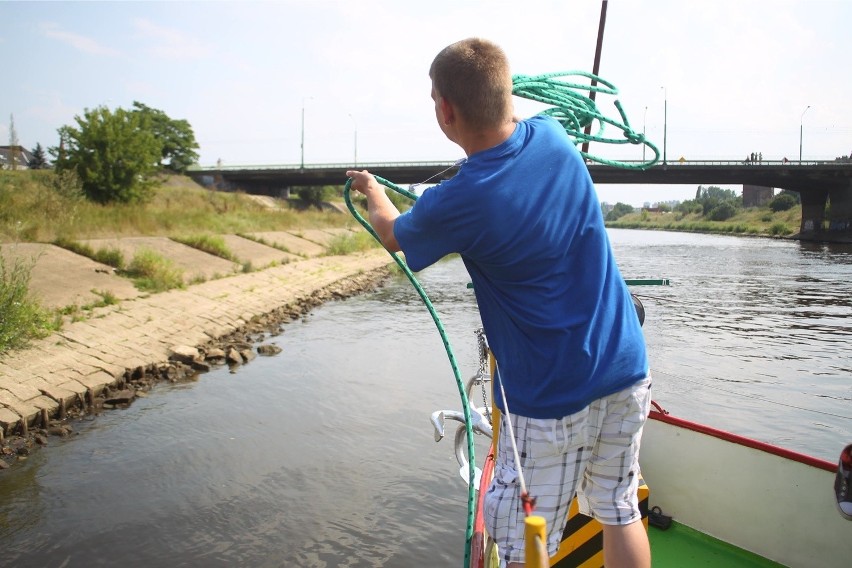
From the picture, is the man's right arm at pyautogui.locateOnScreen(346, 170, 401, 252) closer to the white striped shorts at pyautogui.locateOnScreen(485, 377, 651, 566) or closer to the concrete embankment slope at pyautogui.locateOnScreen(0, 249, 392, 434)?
the white striped shorts at pyautogui.locateOnScreen(485, 377, 651, 566)

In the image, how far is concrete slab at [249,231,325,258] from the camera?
94.2 ft

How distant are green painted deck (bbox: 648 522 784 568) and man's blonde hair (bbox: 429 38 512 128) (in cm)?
287

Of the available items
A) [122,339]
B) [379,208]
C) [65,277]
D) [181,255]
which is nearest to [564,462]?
[379,208]

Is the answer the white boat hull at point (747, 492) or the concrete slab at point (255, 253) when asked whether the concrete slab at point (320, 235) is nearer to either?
the concrete slab at point (255, 253)

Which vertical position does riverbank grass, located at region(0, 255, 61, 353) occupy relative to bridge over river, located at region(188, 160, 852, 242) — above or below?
below

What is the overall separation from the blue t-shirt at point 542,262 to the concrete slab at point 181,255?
50.2ft

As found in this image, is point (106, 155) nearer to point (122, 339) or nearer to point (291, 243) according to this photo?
point (291, 243)

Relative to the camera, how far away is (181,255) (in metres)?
19.4

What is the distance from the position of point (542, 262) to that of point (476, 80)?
57 cm

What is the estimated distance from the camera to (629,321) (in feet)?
7.26

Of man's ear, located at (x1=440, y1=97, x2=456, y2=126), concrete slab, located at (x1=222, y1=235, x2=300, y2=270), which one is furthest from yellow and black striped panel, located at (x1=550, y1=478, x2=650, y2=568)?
concrete slab, located at (x1=222, y1=235, x2=300, y2=270)

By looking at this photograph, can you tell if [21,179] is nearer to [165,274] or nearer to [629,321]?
[165,274]

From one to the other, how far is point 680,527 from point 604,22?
11.3ft

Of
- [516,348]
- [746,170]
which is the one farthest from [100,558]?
[746,170]
